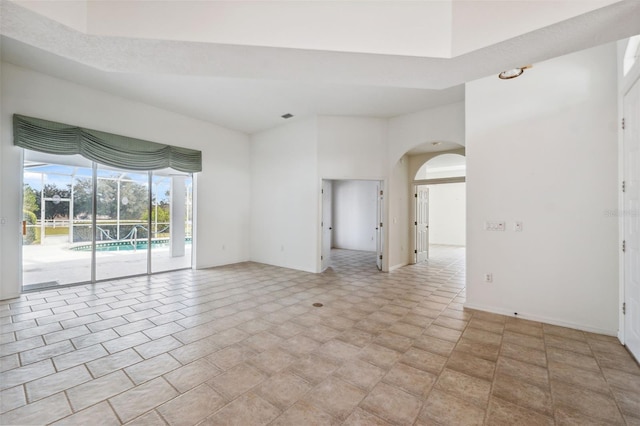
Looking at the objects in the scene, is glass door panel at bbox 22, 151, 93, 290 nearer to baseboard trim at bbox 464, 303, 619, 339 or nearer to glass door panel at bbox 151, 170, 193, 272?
glass door panel at bbox 151, 170, 193, 272

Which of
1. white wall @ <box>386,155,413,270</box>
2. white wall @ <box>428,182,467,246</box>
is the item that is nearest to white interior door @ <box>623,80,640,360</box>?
white wall @ <box>386,155,413,270</box>

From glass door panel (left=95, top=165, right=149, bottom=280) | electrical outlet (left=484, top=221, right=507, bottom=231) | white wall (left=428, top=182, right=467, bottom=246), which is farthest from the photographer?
white wall (left=428, top=182, right=467, bottom=246)

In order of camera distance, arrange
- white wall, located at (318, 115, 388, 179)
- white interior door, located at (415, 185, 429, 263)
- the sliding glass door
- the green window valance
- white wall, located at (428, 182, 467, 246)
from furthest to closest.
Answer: white wall, located at (428, 182, 467, 246), white interior door, located at (415, 185, 429, 263), white wall, located at (318, 115, 388, 179), the sliding glass door, the green window valance

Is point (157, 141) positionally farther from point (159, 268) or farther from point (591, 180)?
point (591, 180)

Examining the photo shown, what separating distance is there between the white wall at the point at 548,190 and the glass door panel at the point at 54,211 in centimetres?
684

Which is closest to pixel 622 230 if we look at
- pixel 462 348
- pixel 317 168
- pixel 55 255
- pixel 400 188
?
pixel 462 348

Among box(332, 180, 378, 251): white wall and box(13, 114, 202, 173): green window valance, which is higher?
→ box(13, 114, 202, 173): green window valance

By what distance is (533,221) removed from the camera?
3309mm

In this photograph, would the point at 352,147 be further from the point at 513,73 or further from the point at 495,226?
the point at 495,226

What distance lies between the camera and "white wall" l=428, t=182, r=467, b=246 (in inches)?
432

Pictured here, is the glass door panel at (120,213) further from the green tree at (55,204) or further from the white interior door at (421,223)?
the white interior door at (421,223)

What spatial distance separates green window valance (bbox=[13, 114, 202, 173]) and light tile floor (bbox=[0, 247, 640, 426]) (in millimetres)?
→ 2433

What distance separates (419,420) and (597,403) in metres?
1.36

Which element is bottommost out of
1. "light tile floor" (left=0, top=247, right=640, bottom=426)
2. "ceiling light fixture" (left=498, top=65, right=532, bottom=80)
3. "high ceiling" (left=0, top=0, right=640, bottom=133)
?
"light tile floor" (left=0, top=247, right=640, bottom=426)
